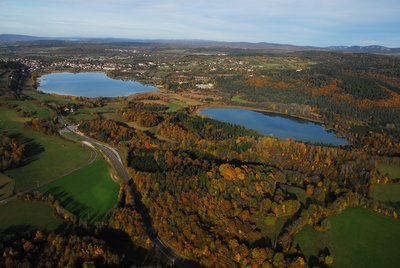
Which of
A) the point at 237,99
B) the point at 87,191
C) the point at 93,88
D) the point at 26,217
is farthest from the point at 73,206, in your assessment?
the point at 93,88

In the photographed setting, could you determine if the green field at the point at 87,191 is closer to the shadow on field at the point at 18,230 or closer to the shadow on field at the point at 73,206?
the shadow on field at the point at 73,206

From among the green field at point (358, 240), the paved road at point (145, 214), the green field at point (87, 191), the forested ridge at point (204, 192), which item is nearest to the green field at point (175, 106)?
the forested ridge at point (204, 192)

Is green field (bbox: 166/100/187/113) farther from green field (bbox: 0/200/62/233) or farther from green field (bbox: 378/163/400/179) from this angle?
green field (bbox: 0/200/62/233)

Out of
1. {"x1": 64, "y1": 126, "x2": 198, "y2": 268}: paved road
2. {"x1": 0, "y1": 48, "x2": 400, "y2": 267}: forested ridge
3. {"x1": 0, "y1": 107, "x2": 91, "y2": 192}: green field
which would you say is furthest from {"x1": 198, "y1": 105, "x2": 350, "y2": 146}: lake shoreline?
{"x1": 0, "y1": 107, "x2": 91, "y2": 192}: green field

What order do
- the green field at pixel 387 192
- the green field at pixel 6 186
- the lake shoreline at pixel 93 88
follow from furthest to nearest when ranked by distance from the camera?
the lake shoreline at pixel 93 88 < the green field at pixel 387 192 < the green field at pixel 6 186

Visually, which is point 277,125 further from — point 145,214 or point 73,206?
point 73,206

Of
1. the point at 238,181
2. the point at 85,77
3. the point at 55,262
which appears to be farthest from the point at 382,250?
the point at 85,77
